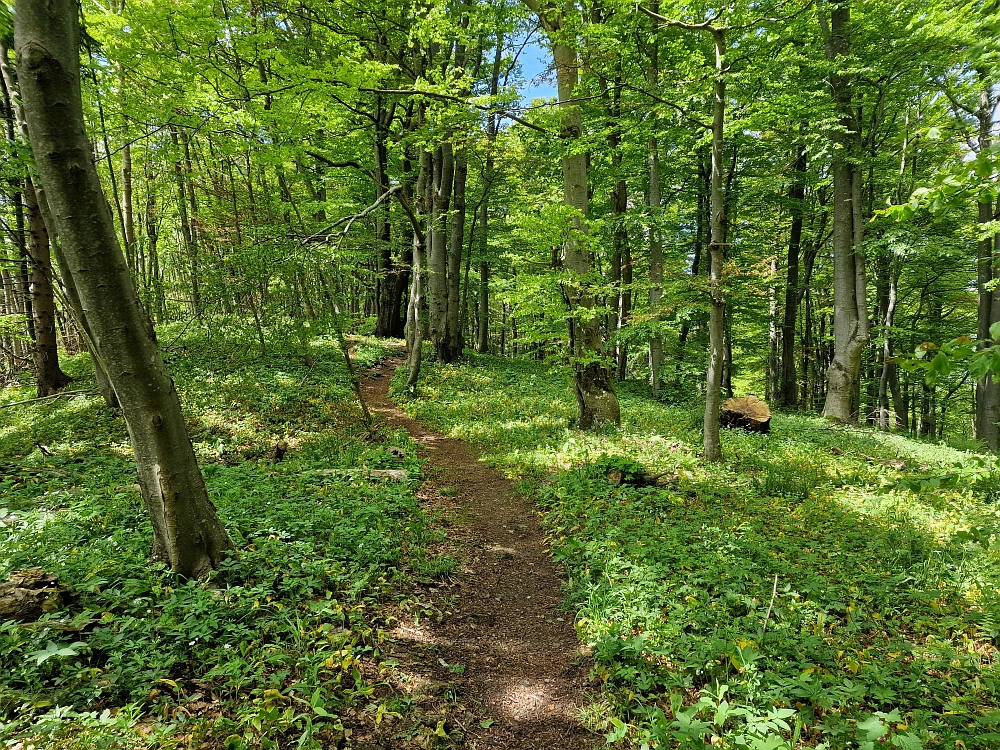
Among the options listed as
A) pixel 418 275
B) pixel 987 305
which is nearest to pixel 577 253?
pixel 418 275

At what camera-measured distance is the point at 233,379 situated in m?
11.9

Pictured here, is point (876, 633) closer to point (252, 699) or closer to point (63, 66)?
point (252, 699)

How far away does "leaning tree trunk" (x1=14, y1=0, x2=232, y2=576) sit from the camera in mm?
3070

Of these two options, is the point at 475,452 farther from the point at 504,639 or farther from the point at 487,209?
the point at 487,209

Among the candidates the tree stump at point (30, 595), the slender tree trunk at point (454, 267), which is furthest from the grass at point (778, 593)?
the slender tree trunk at point (454, 267)

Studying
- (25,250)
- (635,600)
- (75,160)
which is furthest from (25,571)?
A: (25,250)

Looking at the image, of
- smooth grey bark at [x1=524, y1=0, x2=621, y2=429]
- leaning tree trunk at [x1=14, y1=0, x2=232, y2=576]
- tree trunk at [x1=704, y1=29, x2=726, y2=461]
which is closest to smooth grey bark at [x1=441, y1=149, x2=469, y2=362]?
smooth grey bark at [x1=524, y1=0, x2=621, y2=429]

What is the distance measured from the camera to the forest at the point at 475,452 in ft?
10.2

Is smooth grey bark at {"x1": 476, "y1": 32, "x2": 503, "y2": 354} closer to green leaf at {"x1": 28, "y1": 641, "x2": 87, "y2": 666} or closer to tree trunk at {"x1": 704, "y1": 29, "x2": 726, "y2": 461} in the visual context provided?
tree trunk at {"x1": 704, "y1": 29, "x2": 726, "y2": 461}

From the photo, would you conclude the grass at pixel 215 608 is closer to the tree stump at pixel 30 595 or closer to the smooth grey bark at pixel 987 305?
the tree stump at pixel 30 595

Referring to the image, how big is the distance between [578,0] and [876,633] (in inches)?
406

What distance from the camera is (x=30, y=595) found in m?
3.37

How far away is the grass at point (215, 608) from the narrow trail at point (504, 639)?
42 centimetres

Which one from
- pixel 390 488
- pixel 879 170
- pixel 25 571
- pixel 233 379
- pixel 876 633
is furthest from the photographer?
pixel 879 170
